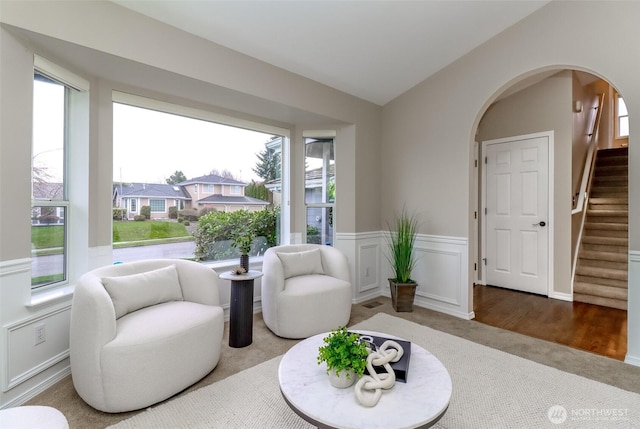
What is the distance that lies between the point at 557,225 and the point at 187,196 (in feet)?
14.7

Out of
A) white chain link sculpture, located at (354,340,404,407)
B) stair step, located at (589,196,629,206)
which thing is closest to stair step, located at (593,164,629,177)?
stair step, located at (589,196,629,206)

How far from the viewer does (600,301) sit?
3.66 metres

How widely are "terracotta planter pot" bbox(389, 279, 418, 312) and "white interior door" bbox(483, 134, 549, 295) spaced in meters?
1.78

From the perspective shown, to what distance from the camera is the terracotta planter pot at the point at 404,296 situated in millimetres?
3441

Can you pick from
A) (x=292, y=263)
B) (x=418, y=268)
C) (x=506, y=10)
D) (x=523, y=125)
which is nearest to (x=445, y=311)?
(x=418, y=268)

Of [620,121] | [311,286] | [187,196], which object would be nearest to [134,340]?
[311,286]

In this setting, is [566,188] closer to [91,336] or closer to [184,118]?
[184,118]

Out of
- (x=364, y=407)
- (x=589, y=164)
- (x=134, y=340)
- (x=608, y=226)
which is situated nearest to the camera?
(x=364, y=407)

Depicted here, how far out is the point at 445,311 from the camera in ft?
11.3

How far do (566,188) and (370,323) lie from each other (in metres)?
3.06

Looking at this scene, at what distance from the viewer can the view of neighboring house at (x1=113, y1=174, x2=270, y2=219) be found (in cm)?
279

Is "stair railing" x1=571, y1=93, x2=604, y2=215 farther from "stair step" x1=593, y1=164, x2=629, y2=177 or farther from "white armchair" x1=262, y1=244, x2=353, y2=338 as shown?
"white armchair" x1=262, y1=244, x2=353, y2=338

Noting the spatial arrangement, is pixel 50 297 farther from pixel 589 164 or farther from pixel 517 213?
pixel 589 164

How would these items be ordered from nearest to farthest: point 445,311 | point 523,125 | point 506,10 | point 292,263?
1. point 506,10
2. point 292,263
3. point 445,311
4. point 523,125
